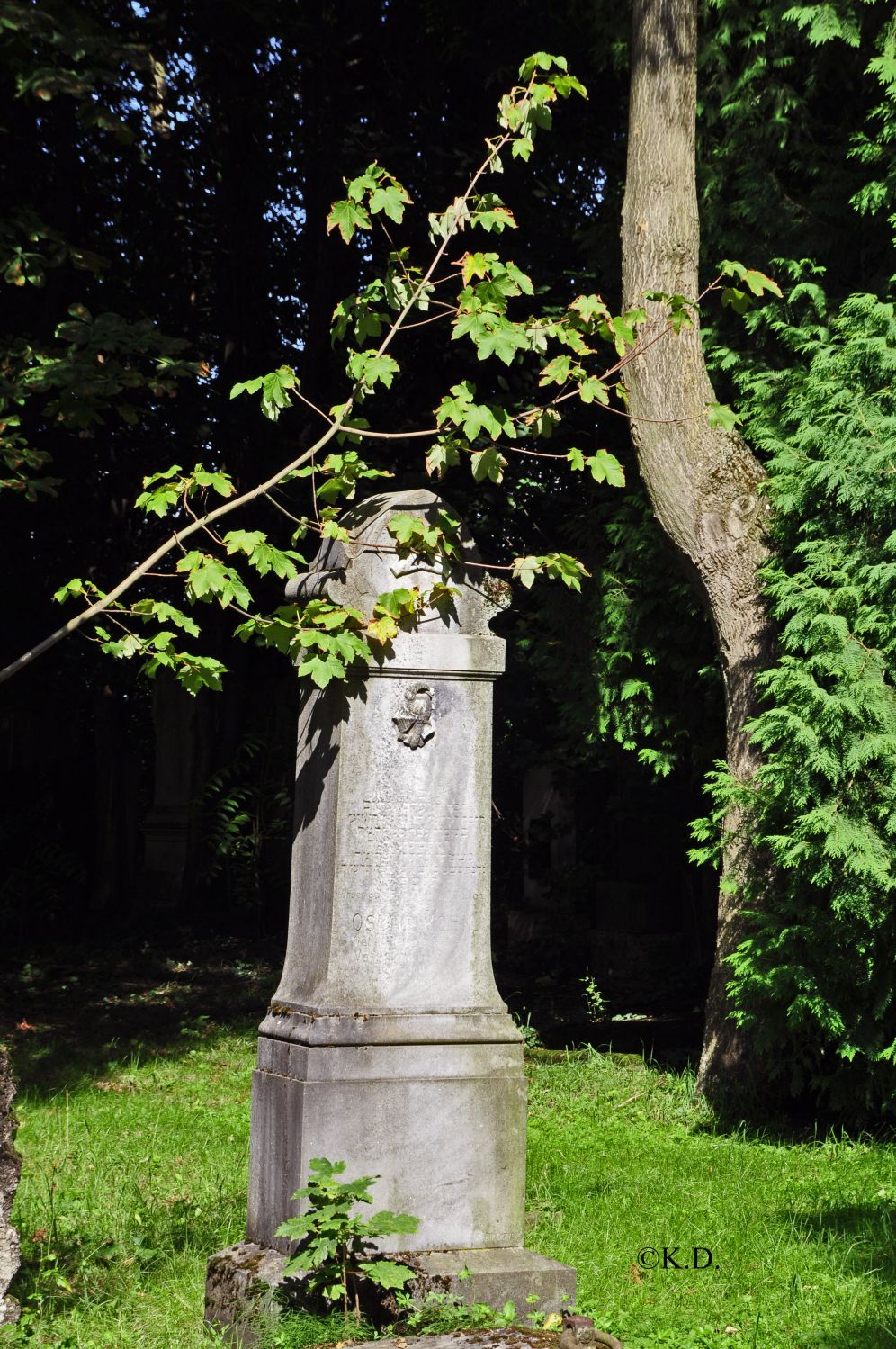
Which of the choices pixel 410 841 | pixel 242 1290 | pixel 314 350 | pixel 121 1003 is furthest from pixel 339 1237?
pixel 314 350

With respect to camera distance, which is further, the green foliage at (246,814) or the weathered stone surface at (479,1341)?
the green foliage at (246,814)

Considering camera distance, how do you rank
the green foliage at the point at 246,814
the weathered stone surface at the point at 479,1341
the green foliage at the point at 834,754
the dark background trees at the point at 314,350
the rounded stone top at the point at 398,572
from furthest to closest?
the green foliage at the point at 246,814 < the dark background trees at the point at 314,350 < the green foliage at the point at 834,754 < the rounded stone top at the point at 398,572 < the weathered stone surface at the point at 479,1341

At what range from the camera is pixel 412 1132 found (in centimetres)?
444

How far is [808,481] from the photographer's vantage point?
297 inches

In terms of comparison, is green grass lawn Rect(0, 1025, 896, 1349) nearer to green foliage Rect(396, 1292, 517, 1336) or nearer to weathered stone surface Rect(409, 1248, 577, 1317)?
weathered stone surface Rect(409, 1248, 577, 1317)

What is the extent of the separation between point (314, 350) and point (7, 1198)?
468 inches

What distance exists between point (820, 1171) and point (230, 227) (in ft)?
38.8

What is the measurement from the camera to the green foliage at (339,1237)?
3975 mm

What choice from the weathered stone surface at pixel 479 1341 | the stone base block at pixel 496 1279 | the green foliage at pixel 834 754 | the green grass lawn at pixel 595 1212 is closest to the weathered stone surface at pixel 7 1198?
the green grass lawn at pixel 595 1212

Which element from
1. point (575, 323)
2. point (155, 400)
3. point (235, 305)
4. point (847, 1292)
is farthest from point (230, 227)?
point (847, 1292)

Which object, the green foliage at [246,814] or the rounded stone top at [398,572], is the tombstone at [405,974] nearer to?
the rounded stone top at [398,572]

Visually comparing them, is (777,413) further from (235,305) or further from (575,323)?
(235,305)

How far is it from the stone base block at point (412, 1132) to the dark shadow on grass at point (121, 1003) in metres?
4.78

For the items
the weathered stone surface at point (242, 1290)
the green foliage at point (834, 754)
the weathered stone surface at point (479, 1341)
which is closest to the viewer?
the weathered stone surface at point (479, 1341)
